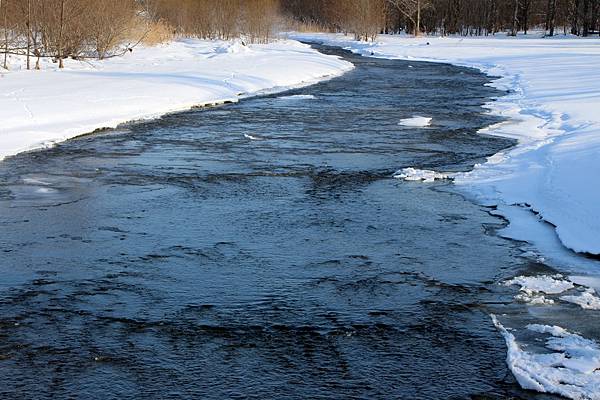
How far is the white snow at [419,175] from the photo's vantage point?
10.9 meters

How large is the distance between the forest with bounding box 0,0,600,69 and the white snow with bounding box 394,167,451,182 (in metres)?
16.2

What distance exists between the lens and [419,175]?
1102cm

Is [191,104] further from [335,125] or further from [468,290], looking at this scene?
[468,290]

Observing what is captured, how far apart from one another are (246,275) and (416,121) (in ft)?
33.9

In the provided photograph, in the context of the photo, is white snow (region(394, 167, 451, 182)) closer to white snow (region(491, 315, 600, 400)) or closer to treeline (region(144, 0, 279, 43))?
white snow (region(491, 315, 600, 400))

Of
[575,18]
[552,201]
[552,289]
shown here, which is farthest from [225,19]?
[552,289]

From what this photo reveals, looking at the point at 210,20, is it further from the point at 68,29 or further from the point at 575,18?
the point at 575,18

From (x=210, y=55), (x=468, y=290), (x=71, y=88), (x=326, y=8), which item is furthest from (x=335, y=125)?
(x=326, y=8)

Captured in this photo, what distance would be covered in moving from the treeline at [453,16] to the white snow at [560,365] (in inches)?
2224

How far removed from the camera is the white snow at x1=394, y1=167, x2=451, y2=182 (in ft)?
35.7

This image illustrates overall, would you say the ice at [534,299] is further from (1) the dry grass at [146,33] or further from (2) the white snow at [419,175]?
(1) the dry grass at [146,33]

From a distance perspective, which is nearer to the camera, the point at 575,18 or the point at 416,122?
the point at 416,122

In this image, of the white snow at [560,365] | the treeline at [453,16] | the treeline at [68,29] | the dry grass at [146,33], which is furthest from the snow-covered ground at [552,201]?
the treeline at [453,16]

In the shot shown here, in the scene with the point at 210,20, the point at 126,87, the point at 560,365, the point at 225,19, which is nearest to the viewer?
the point at 560,365
